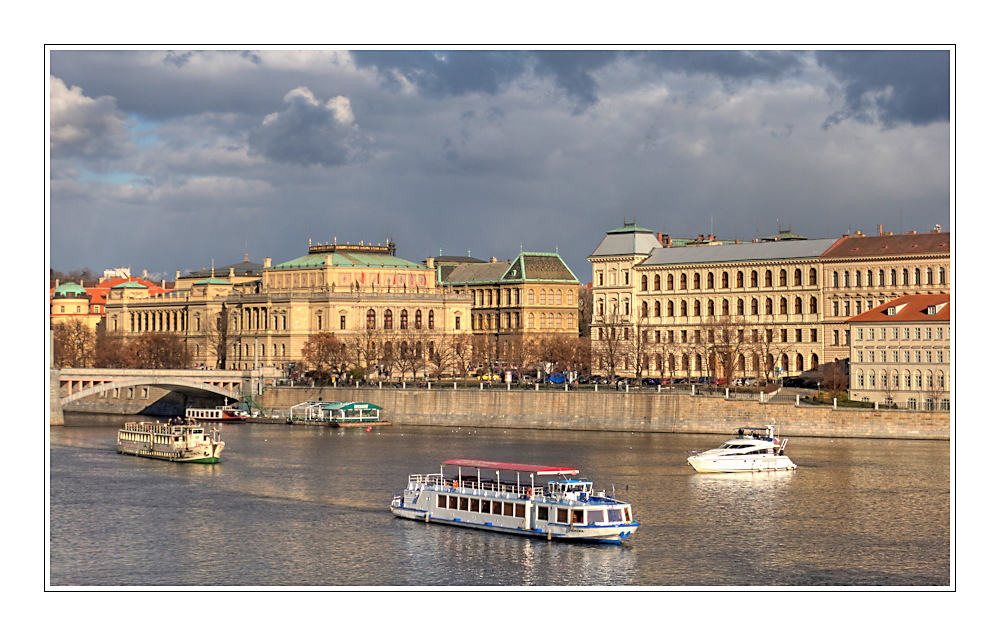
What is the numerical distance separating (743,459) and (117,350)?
282 ft

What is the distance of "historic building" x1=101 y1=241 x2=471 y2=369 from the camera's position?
500 feet

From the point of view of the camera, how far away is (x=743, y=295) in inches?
5231

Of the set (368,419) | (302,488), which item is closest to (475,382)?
(368,419)

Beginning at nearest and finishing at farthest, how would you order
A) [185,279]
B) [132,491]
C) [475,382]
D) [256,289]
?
1. [132,491]
2. [475,382]
3. [256,289]
4. [185,279]

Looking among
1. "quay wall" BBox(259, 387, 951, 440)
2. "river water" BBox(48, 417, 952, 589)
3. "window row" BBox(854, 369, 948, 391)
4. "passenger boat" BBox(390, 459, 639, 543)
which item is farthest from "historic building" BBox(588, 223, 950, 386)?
"passenger boat" BBox(390, 459, 639, 543)

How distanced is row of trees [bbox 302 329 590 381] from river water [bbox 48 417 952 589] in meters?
45.3

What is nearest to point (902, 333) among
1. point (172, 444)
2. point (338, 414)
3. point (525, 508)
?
point (338, 414)

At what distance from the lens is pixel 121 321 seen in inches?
6821

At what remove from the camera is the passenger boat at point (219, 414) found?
396 feet

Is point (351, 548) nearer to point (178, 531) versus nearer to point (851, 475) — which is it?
point (178, 531)

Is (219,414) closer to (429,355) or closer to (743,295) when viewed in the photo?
(429,355)

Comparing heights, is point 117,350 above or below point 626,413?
above
